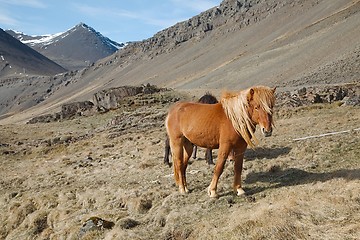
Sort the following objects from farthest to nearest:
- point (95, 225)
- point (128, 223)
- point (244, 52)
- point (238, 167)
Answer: point (244, 52) → point (95, 225) → point (238, 167) → point (128, 223)

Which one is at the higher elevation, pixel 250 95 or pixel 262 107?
pixel 250 95

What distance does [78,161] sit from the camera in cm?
1819

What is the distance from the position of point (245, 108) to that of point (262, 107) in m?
0.43

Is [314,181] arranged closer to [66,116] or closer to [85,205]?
[85,205]

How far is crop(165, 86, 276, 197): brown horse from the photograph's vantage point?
7.63 m

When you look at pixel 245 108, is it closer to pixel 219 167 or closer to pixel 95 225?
pixel 219 167

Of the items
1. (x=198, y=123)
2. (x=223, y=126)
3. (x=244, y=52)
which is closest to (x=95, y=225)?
(x=198, y=123)

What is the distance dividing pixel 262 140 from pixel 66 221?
308 inches

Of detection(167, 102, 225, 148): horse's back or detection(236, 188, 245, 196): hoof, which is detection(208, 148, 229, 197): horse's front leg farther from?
detection(236, 188, 245, 196): hoof

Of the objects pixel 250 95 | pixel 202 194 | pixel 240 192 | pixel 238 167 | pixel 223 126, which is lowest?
pixel 202 194

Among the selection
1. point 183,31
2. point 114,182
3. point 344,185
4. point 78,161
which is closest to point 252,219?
point 344,185

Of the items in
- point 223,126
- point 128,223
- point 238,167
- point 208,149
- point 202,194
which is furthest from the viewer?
point 208,149

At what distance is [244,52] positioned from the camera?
92812 mm

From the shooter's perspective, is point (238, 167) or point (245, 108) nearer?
point (245, 108)
